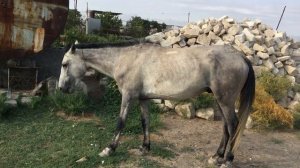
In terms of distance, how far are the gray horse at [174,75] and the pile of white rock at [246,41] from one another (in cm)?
→ 412

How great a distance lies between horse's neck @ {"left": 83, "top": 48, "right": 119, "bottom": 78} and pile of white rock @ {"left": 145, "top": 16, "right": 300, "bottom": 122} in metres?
4.18

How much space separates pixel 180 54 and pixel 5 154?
299 cm

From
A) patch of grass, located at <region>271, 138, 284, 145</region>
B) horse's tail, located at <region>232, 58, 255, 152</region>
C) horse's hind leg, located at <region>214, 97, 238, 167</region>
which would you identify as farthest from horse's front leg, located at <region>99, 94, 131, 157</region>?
patch of grass, located at <region>271, 138, 284, 145</region>

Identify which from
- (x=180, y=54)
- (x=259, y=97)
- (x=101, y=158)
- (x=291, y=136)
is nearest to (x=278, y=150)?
(x=291, y=136)

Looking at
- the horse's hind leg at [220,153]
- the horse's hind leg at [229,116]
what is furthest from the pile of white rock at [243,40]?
the horse's hind leg at [229,116]

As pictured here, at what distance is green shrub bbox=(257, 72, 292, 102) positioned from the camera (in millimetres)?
9195

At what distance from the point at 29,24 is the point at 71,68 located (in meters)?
2.80

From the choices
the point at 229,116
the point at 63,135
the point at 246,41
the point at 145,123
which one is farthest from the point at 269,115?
the point at 63,135

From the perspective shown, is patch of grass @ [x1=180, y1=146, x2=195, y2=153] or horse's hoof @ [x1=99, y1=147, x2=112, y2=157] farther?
patch of grass @ [x1=180, y1=146, x2=195, y2=153]

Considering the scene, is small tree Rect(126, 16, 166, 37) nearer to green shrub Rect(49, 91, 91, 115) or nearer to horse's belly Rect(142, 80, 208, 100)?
green shrub Rect(49, 91, 91, 115)

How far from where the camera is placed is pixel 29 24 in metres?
8.34

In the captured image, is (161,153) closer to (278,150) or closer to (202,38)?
(278,150)

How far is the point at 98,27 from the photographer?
14023 millimetres

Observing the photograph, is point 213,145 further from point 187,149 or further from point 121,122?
point 121,122
